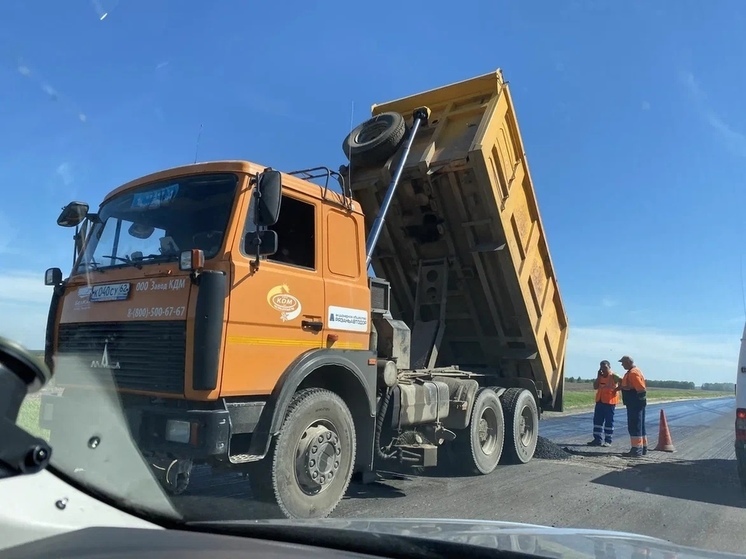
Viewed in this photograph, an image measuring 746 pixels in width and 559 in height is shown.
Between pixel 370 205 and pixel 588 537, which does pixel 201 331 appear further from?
pixel 370 205

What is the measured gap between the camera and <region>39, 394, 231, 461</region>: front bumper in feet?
13.6

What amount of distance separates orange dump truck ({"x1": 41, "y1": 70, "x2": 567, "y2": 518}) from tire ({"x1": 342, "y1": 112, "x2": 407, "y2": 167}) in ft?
0.09

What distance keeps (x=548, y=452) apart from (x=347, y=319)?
17.7ft

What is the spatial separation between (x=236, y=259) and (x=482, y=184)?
378cm

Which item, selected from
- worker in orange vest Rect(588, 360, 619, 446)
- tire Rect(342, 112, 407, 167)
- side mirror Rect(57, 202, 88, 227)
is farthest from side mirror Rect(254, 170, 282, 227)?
worker in orange vest Rect(588, 360, 619, 446)

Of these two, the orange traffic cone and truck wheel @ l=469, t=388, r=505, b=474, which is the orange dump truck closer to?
truck wheel @ l=469, t=388, r=505, b=474

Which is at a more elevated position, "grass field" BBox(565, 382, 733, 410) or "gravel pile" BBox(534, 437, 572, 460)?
"gravel pile" BBox(534, 437, 572, 460)

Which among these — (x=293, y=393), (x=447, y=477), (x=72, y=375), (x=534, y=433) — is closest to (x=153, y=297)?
(x=72, y=375)

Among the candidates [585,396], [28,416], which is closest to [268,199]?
[28,416]

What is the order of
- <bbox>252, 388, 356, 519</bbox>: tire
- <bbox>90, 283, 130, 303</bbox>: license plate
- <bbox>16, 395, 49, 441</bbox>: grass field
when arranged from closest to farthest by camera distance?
1. <bbox>16, 395, 49, 441</bbox>: grass field
2. <bbox>252, 388, 356, 519</bbox>: tire
3. <bbox>90, 283, 130, 303</bbox>: license plate

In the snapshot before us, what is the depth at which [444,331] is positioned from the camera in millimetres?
8641

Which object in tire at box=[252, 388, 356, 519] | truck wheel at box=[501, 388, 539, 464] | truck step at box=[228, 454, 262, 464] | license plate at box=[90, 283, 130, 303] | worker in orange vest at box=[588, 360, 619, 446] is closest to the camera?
truck step at box=[228, 454, 262, 464]

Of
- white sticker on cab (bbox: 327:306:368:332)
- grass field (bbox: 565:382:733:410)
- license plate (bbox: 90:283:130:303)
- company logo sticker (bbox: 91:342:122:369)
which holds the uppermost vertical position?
license plate (bbox: 90:283:130:303)

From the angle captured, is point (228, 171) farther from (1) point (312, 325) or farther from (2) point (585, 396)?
(2) point (585, 396)
